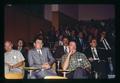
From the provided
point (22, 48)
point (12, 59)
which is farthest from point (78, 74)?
point (12, 59)

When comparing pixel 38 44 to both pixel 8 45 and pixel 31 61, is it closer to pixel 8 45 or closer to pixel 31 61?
pixel 31 61

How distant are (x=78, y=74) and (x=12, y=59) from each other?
1536 mm

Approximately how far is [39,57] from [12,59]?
61cm

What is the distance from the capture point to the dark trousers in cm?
882

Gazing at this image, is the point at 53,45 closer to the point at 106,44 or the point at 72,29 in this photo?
the point at 72,29

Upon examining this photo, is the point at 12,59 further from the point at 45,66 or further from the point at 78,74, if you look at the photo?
the point at 78,74

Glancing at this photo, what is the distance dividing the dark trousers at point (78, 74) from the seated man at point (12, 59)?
112 centimetres

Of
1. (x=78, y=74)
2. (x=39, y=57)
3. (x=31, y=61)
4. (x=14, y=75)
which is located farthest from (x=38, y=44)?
(x=78, y=74)

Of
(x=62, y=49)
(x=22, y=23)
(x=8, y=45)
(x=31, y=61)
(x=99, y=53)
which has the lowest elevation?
(x=31, y=61)

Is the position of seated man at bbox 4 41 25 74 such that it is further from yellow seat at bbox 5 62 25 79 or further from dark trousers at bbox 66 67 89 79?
dark trousers at bbox 66 67 89 79

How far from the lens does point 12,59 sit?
885cm

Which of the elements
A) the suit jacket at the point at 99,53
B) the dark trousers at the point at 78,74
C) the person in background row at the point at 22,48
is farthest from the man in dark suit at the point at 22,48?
the suit jacket at the point at 99,53

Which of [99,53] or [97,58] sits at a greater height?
[99,53]

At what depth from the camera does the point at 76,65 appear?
29.0ft
